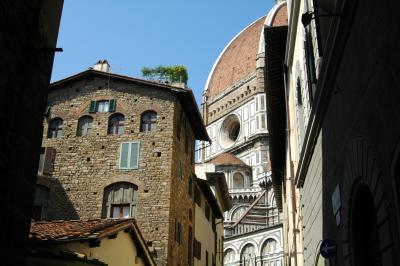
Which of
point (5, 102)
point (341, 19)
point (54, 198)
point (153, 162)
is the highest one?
point (153, 162)

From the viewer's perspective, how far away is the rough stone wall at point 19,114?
6.70 m

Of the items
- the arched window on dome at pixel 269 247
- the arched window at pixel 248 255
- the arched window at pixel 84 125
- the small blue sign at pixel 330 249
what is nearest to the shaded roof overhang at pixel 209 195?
the arched window at pixel 84 125

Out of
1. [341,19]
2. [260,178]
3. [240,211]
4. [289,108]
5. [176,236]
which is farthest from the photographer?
[260,178]

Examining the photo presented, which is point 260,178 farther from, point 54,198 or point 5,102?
point 5,102

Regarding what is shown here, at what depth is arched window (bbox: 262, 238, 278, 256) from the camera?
49.9 metres

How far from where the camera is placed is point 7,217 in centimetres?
669

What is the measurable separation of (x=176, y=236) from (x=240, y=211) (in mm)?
46199

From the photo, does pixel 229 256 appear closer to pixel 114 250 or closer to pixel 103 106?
pixel 103 106

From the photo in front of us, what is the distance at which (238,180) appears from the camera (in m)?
72.6

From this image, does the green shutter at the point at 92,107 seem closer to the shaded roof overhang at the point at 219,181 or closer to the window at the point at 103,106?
the window at the point at 103,106

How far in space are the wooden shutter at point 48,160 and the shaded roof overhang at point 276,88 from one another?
915cm

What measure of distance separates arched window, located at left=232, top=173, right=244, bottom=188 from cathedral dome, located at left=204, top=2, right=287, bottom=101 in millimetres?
19795

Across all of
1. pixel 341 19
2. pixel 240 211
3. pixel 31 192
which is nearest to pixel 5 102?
pixel 31 192

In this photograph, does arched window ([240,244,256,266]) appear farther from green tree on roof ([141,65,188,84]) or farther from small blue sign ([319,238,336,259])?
small blue sign ([319,238,336,259])
